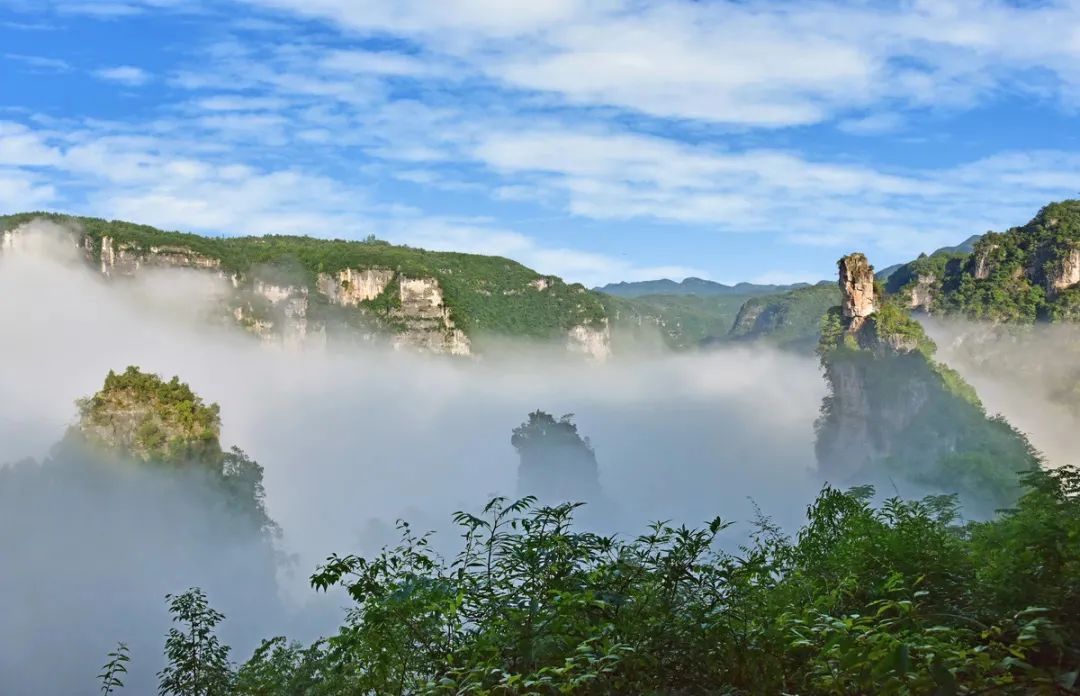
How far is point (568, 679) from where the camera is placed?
17.6ft

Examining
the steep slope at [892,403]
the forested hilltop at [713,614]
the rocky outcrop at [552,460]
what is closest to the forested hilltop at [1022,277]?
the steep slope at [892,403]

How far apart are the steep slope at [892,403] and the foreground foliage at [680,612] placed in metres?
76.7

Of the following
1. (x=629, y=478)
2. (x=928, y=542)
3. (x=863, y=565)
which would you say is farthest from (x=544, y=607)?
(x=629, y=478)

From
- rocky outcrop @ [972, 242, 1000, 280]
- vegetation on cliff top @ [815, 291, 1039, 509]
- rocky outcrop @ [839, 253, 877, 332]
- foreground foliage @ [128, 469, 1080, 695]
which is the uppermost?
rocky outcrop @ [972, 242, 1000, 280]

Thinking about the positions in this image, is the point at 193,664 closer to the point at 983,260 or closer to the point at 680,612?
the point at 680,612

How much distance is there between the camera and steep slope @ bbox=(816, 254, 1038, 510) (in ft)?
269

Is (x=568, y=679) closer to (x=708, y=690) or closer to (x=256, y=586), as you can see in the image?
(x=708, y=690)

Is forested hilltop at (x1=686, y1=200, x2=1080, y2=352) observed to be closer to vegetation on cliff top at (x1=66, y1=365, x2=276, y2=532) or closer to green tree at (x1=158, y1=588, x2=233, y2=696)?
vegetation on cliff top at (x1=66, y1=365, x2=276, y2=532)

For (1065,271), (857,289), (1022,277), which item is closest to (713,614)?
(857,289)

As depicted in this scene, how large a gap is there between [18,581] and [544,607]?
7909 centimetres

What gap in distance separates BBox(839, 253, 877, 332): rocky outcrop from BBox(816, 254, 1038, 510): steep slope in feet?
0.32

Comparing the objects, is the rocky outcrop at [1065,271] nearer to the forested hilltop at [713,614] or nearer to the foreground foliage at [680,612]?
the forested hilltop at [713,614]

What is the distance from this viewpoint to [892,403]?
89.6 m

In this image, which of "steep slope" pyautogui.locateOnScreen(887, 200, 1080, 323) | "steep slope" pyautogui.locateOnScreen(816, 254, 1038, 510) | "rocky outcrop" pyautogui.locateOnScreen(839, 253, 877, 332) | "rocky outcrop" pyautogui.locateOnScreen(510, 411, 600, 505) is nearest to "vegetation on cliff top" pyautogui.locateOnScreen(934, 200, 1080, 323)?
"steep slope" pyautogui.locateOnScreen(887, 200, 1080, 323)
